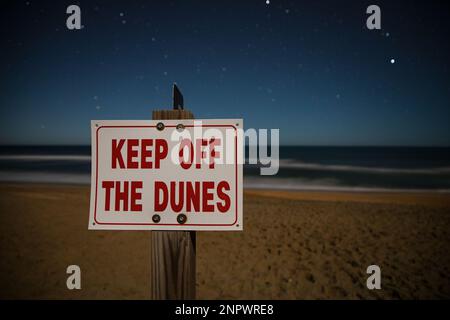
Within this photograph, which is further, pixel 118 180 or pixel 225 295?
pixel 225 295

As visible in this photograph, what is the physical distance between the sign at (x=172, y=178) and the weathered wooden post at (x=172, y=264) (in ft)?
0.18

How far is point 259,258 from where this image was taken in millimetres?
5426

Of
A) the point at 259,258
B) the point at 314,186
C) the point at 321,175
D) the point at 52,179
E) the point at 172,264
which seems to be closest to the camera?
the point at 172,264

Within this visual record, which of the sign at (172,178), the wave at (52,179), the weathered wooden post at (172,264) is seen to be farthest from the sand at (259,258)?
the wave at (52,179)

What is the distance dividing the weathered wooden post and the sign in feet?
0.18

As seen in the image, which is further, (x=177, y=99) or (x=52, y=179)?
(x=52, y=179)

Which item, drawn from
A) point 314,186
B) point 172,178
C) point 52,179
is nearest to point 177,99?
point 172,178

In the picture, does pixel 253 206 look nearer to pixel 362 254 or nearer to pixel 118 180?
pixel 362 254

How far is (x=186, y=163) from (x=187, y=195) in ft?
0.53

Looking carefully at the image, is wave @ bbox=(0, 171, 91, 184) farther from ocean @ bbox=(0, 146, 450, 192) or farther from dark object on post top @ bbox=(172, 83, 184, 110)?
dark object on post top @ bbox=(172, 83, 184, 110)

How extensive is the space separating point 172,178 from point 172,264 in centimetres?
42

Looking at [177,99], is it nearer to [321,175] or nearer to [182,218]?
[182,218]
